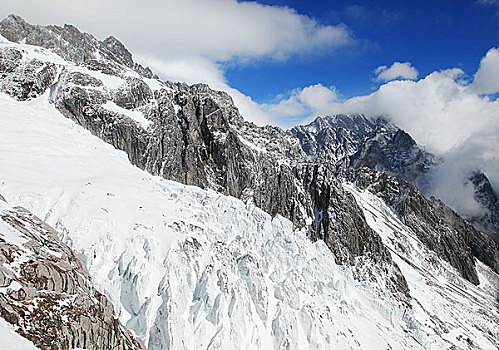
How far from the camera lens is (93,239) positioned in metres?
33.2

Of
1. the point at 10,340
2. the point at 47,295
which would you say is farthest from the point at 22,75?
A: the point at 10,340

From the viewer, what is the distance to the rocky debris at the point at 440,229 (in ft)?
558

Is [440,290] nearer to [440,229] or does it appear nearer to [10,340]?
[440,229]

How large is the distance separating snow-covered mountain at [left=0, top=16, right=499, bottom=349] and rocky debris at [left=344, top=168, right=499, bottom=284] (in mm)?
23515

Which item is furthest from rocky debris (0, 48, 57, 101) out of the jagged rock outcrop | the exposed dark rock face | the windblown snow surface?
the jagged rock outcrop

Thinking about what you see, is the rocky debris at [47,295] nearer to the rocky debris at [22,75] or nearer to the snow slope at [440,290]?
the rocky debris at [22,75]

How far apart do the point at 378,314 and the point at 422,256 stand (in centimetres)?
10056

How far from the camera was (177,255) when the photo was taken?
122ft

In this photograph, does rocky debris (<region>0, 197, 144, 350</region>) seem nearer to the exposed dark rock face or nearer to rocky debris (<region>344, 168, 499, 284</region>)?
the exposed dark rock face

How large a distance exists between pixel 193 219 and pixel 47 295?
31.3 m

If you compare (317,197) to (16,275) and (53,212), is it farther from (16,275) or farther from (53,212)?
(16,275)

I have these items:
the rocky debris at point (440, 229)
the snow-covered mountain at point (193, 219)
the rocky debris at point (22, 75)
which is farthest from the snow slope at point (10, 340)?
the rocky debris at point (440, 229)

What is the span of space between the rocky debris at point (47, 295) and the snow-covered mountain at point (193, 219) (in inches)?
355

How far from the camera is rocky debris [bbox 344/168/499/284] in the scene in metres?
170
